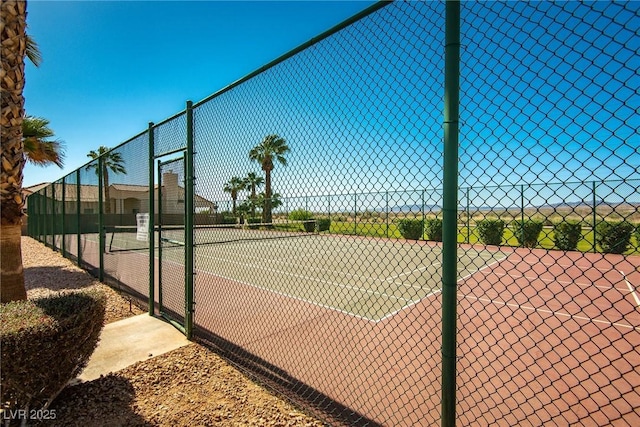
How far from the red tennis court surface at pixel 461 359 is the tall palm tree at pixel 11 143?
2.62 meters

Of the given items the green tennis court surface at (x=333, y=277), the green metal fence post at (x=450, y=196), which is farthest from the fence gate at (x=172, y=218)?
the green metal fence post at (x=450, y=196)

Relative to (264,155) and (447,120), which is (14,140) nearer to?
(264,155)

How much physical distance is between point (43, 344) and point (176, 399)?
1.20 m

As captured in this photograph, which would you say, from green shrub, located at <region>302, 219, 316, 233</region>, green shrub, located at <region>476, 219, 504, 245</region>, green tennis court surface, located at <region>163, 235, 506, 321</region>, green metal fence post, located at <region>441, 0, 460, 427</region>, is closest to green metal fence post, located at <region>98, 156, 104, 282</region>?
green tennis court surface, located at <region>163, 235, 506, 321</region>

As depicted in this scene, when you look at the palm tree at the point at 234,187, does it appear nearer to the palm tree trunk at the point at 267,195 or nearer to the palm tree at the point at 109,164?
the palm tree trunk at the point at 267,195

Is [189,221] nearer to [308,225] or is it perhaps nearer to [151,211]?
[151,211]

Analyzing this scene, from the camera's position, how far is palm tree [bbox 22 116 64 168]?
33.6 feet

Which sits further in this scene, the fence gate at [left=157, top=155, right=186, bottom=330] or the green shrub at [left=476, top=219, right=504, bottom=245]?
the green shrub at [left=476, top=219, right=504, bottom=245]

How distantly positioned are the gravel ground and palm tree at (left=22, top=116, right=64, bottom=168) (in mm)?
9880

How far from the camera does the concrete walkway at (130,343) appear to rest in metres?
3.44

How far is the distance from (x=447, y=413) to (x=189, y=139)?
407 cm

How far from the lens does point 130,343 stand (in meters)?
4.04

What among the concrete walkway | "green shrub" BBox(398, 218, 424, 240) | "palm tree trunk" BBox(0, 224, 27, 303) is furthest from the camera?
"green shrub" BBox(398, 218, 424, 240)

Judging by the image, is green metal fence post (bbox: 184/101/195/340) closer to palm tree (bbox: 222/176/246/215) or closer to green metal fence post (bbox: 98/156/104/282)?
palm tree (bbox: 222/176/246/215)
